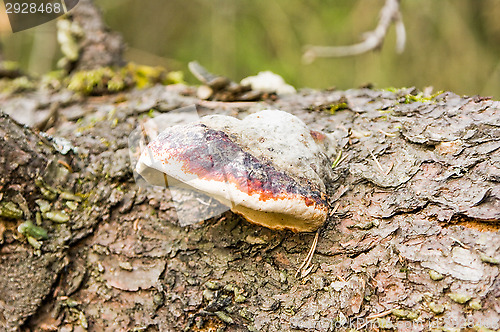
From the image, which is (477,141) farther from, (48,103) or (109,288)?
(48,103)

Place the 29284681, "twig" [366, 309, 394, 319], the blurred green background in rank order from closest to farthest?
"twig" [366, 309, 394, 319] → the 29284681 → the blurred green background

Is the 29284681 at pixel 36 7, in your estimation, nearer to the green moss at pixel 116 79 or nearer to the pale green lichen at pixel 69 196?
the green moss at pixel 116 79

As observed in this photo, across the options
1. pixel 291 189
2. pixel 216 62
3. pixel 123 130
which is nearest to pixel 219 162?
pixel 291 189

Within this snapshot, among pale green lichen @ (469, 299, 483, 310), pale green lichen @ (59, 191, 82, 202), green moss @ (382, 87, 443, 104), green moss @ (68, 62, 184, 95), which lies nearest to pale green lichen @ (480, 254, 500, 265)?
pale green lichen @ (469, 299, 483, 310)

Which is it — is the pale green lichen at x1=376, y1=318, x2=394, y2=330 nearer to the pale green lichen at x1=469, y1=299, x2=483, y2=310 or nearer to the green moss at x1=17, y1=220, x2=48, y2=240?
the pale green lichen at x1=469, y1=299, x2=483, y2=310

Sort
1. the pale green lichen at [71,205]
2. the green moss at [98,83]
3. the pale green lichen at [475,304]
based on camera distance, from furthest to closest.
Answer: the green moss at [98,83], the pale green lichen at [71,205], the pale green lichen at [475,304]

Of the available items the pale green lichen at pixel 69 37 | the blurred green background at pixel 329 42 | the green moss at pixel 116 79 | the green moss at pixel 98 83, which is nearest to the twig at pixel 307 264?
the green moss at pixel 116 79
